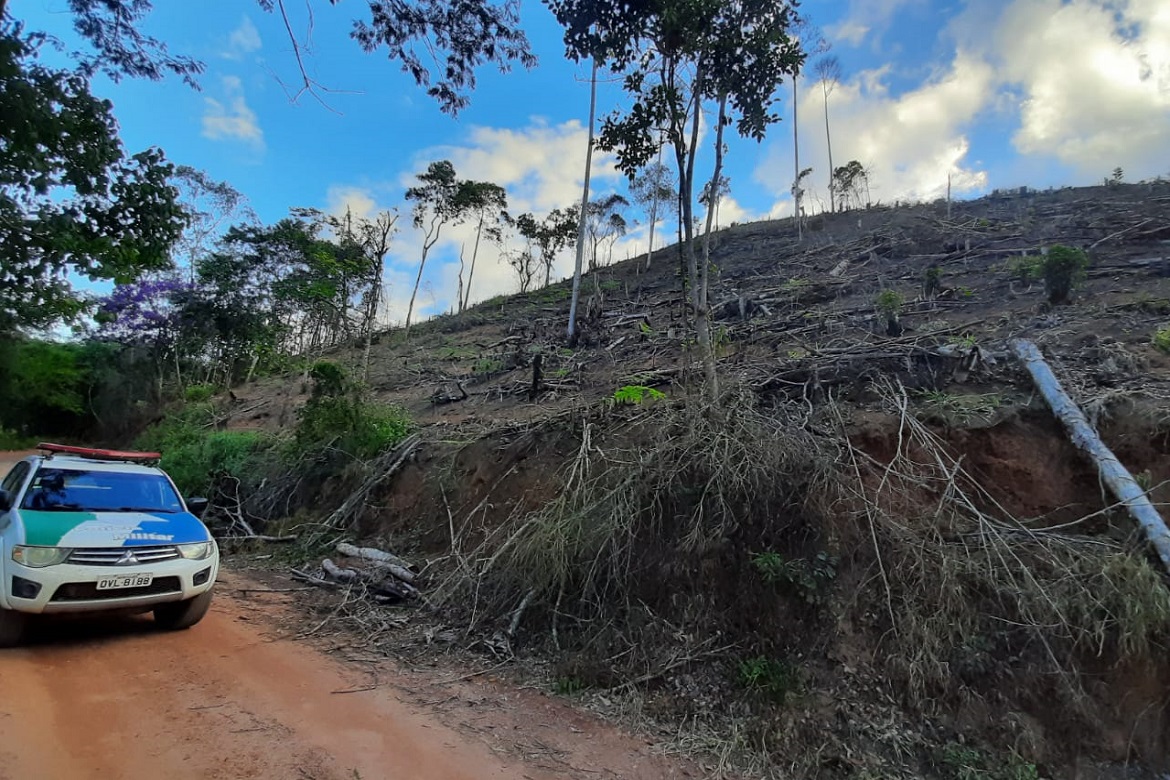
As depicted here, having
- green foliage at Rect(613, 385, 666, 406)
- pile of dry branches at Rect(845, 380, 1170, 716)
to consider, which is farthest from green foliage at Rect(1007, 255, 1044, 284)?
green foliage at Rect(613, 385, 666, 406)

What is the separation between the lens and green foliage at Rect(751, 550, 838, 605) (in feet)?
16.0

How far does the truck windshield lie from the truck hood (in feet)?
0.61

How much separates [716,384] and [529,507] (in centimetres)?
281

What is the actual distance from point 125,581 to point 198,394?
69.0 ft

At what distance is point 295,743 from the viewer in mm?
3584

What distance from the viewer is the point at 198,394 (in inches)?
878

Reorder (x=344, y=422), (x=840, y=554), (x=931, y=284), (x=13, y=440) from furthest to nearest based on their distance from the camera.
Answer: (x=13, y=440) → (x=931, y=284) → (x=344, y=422) → (x=840, y=554)

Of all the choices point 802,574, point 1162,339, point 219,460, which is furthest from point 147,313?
point 1162,339

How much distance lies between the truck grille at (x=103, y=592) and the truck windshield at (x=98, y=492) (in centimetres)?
92

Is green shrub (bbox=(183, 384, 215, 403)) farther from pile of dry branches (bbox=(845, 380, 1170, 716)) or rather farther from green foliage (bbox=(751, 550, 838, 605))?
pile of dry branches (bbox=(845, 380, 1170, 716))

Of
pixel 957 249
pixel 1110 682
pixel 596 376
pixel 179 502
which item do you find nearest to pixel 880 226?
pixel 957 249

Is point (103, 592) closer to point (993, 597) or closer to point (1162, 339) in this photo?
point (993, 597)

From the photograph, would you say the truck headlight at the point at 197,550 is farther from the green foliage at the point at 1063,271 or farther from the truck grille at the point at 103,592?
the green foliage at the point at 1063,271

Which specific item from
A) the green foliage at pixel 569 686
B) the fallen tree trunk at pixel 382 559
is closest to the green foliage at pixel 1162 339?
the green foliage at pixel 569 686
